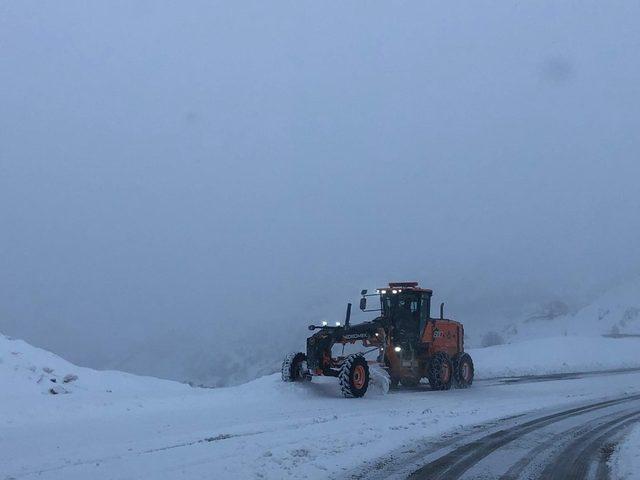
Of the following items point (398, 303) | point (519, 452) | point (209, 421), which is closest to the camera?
point (519, 452)

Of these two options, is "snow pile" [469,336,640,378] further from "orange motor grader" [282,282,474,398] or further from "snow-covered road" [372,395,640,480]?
"snow-covered road" [372,395,640,480]

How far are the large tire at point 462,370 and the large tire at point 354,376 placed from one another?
572 cm

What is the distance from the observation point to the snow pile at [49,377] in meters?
16.8

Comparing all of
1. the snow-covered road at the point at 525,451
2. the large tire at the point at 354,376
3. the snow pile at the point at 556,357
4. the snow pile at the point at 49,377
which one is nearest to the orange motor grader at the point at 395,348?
the large tire at the point at 354,376

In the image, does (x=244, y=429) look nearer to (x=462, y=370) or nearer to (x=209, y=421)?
(x=209, y=421)

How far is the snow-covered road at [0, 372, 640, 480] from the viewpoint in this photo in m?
9.03

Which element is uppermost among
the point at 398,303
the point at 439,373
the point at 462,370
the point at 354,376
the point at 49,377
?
the point at 398,303

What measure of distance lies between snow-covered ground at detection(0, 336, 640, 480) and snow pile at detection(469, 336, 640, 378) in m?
9.25

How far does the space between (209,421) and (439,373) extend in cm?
970

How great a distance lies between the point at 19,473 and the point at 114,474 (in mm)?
1229

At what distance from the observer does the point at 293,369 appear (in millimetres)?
18781

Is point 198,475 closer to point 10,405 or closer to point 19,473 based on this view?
point 19,473

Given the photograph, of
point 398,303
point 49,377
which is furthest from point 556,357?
point 49,377

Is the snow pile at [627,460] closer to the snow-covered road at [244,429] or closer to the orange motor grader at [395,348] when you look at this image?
the snow-covered road at [244,429]
